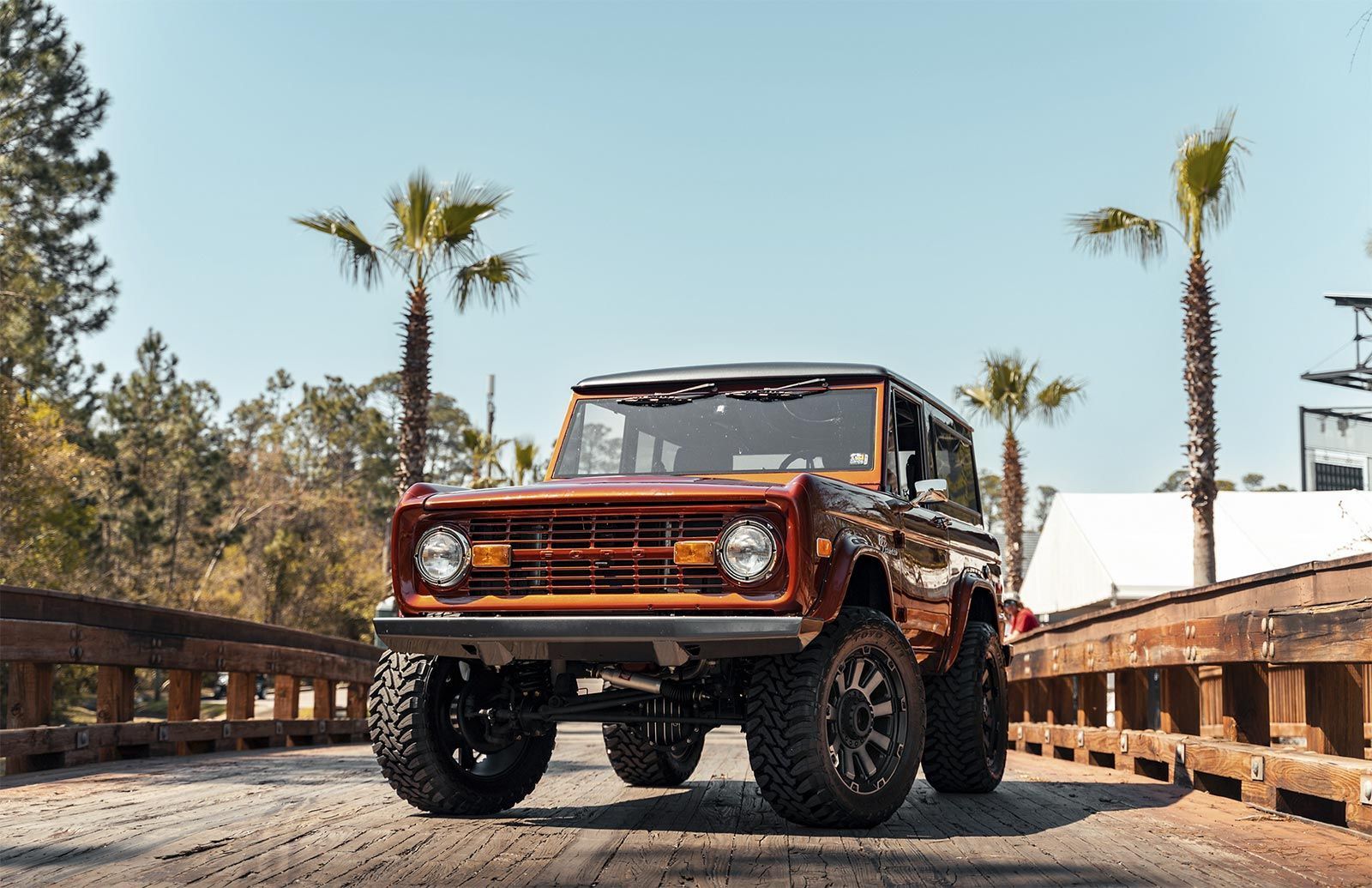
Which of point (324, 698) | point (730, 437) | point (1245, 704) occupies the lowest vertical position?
point (324, 698)

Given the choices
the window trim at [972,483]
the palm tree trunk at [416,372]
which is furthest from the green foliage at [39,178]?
the window trim at [972,483]

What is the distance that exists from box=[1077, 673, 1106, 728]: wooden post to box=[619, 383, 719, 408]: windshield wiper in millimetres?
5775

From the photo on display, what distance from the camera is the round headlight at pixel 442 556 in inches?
256

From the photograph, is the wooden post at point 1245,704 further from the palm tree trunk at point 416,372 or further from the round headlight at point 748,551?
the palm tree trunk at point 416,372

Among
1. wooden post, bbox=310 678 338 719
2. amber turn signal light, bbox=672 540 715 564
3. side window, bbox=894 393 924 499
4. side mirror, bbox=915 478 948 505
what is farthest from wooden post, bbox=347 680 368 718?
amber turn signal light, bbox=672 540 715 564

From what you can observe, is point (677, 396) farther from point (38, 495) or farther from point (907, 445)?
point (38, 495)

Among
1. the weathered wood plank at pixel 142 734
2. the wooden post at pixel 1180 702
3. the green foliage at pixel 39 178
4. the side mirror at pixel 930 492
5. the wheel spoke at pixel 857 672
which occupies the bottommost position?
the weathered wood plank at pixel 142 734

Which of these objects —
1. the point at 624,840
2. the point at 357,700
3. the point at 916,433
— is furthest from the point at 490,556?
the point at 357,700

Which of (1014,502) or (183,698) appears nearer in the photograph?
(183,698)

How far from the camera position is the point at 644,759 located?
8461 millimetres

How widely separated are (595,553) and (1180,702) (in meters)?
5.19

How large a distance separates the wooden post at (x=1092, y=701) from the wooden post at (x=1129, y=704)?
99 centimetres

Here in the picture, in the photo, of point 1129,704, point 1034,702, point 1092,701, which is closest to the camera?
point 1129,704

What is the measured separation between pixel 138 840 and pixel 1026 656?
1017cm
